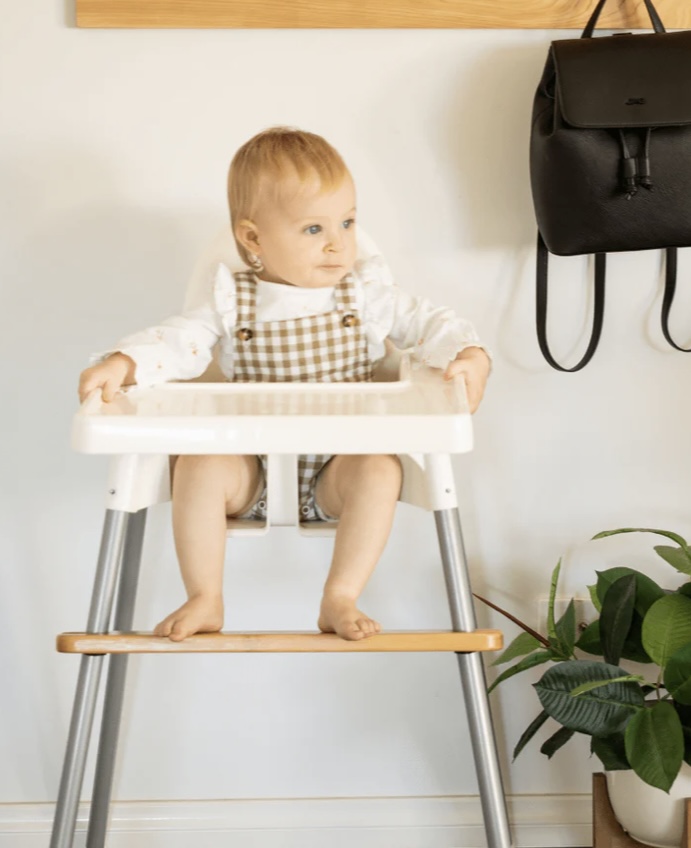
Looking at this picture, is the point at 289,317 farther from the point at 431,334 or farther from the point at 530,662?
the point at 530,662

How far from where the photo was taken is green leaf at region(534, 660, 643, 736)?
1253mm

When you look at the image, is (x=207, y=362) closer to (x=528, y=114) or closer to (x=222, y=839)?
(x=528, y=114)

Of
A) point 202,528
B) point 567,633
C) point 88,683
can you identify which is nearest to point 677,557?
point 567,633

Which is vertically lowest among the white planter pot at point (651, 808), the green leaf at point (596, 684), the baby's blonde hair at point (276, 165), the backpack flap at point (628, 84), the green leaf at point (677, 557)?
the white planter pot at point (651, 808)

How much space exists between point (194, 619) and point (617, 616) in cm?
54

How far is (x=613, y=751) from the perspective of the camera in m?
1.30

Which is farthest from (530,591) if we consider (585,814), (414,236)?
(414,236)

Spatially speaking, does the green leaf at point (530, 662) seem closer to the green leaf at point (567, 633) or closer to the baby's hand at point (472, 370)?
the green leaf at point (567, 633)

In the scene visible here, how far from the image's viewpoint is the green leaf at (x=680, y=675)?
125cm

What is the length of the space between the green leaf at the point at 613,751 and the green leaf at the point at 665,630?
0.11 meters

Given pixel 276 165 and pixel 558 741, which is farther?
pixel 558 741

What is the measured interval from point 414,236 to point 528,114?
22 cm

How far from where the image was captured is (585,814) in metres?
1.57

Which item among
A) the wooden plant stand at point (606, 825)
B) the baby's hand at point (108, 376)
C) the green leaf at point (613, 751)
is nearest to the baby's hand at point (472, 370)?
the baby's hand at point (108, 376)
